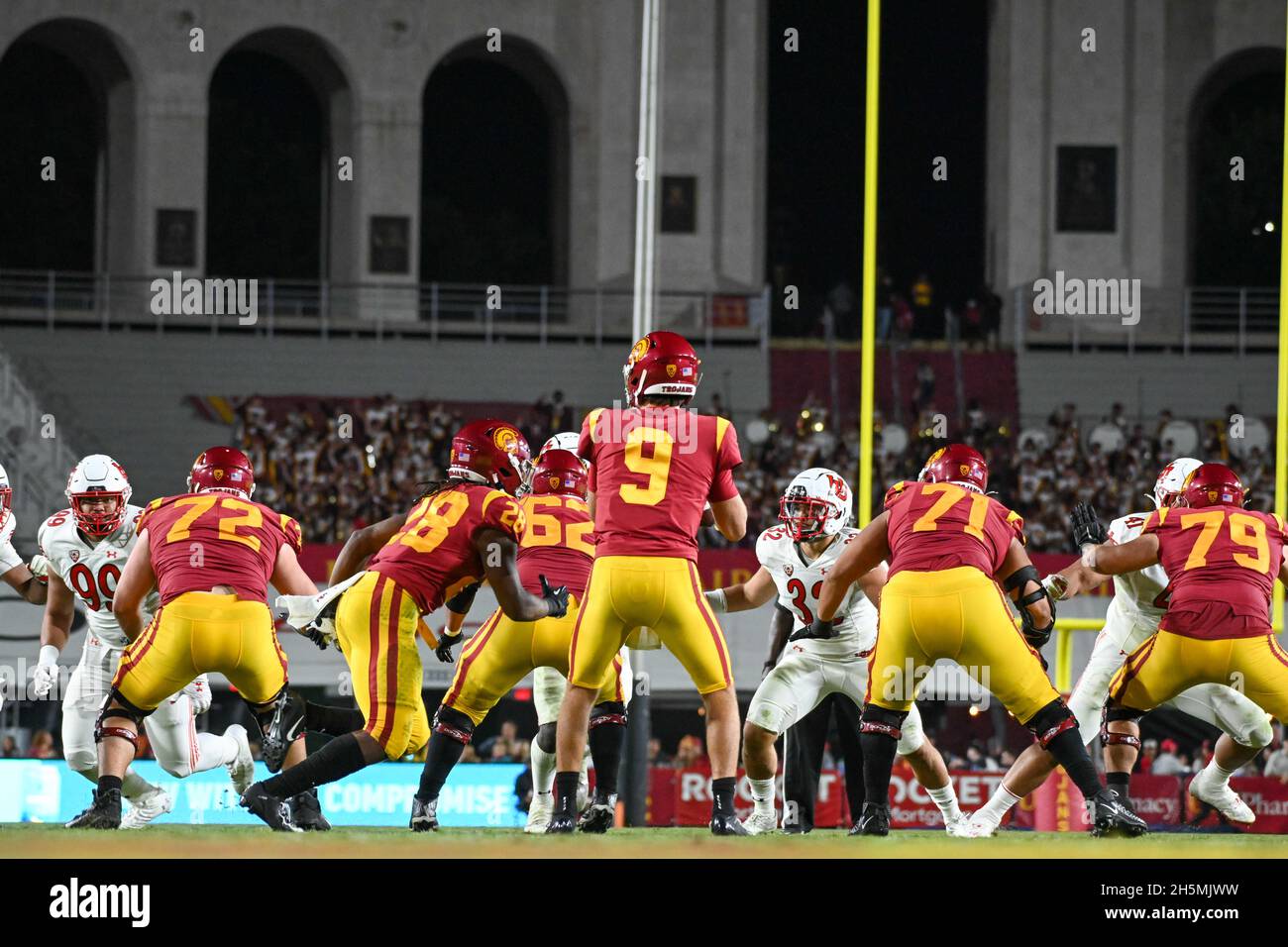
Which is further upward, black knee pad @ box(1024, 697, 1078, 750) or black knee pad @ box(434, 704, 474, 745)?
black knee pad @ box(1024, 697, 1078, 750)

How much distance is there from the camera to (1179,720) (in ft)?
66.1

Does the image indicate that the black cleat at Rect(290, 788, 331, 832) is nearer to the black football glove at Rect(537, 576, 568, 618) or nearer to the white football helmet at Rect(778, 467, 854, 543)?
the black football glove at Rect(537, 576, 568, 618)

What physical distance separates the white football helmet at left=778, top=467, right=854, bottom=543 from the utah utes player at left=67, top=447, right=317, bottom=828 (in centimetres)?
223

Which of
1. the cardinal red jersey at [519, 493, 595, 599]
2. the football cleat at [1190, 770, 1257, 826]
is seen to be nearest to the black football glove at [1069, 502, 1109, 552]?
the football cleat at [1190, 770, 1257, 826]

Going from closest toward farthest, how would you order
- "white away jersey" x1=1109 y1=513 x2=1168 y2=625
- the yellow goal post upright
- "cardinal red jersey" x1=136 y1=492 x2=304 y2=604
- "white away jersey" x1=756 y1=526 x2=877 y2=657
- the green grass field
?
the green grass field → "cardinal red jersey" x1=136 y1=492 x2=304 y2=604 → "white away jersey" x1=756 y1=526 x2=877 y2=657 → "white away jersey" x1=1109 y1=513 x2=1168 y2=625 → the yellow goal post upright

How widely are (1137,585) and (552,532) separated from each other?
294 cm

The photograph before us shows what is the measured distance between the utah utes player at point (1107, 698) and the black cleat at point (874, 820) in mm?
456

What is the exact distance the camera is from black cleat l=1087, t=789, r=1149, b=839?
7539 mm

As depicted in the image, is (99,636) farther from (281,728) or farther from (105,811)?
(281,728)

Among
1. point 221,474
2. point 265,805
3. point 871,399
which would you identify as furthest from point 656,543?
point 871,399

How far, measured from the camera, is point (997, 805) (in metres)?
8.49

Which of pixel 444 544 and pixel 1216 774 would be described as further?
pixel 1216 774

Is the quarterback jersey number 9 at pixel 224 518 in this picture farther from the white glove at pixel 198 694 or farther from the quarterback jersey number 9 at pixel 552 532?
the white glove at pixel 198 694
